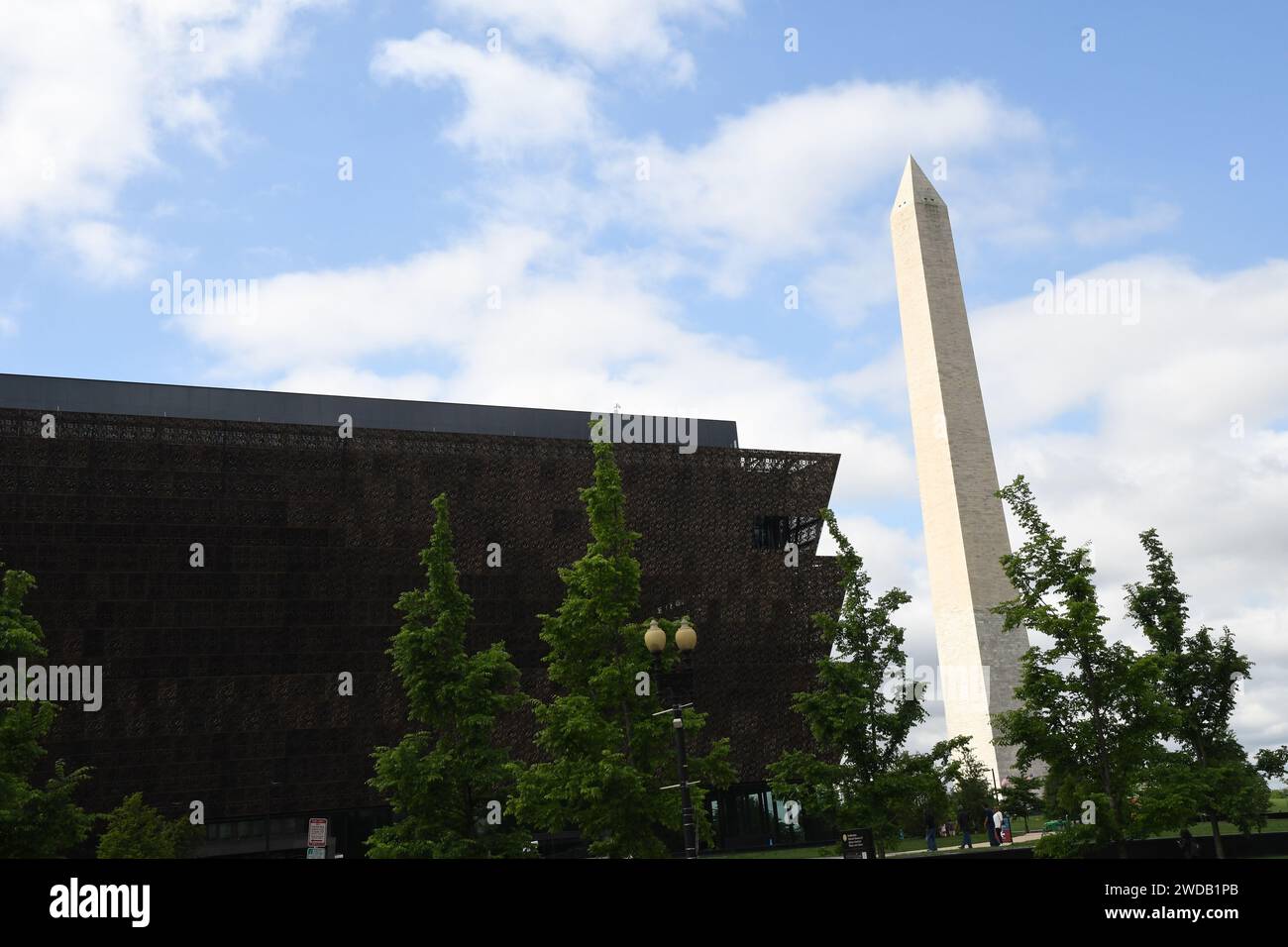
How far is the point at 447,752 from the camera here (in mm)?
30719

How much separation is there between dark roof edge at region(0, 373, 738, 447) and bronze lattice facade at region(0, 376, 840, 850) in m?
0.48

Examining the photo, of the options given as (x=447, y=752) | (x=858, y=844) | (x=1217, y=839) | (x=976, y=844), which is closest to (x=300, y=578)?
Result: (x=447, y=752)

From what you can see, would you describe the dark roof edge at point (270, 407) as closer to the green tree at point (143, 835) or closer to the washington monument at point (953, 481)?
the washington monument at point (953, 481)

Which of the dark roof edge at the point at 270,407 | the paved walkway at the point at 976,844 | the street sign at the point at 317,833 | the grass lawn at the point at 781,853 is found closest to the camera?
the street sign at the point at 317,833

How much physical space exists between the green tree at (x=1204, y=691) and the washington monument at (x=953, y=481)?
19.3 meters

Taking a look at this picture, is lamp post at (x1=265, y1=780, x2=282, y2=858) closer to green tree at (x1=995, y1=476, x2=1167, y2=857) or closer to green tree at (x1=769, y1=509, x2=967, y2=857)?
green tree at (x1=769, y1=509, x2=967, y2=857)

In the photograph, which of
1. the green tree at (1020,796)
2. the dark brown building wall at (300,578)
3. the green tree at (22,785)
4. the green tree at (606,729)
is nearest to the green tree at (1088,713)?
the green tree at (1020,796)

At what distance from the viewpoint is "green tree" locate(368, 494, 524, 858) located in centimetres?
3030

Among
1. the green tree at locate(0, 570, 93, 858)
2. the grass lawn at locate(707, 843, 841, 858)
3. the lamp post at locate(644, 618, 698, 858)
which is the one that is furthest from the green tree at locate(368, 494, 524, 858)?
the grass lawn at locate(707, 843, 841, 858)

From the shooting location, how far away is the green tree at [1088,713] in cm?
2775

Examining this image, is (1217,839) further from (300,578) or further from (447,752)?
(300,578)

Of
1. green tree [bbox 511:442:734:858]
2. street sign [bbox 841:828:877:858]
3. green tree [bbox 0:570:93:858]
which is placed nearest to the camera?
street sign [bbox 841:828:877:858]

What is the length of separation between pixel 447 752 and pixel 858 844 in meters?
11.1
